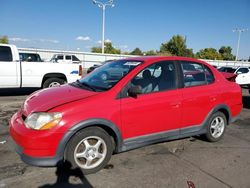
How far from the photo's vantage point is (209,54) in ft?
288

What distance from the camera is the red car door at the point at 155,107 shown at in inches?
151

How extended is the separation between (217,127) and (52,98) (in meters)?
3.33

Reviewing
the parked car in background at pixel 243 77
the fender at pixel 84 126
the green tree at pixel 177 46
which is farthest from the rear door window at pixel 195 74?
the green tree at pixel 177 46

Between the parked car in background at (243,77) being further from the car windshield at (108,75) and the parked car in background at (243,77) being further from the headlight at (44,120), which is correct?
the headlight at (44,120)

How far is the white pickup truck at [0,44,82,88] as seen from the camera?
8.84 meters

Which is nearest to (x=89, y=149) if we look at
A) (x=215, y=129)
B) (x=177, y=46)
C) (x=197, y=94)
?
(x=197, y=94)

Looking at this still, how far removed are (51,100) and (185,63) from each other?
8.10ft

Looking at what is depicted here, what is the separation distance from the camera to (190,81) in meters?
4.65

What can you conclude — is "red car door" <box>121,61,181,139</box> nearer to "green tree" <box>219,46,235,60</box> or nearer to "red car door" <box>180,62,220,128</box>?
"red car door" <box>180,62,220,128</box>

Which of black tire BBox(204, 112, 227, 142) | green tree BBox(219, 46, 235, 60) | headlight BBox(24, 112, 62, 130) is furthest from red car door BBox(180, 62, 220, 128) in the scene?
green tree BBox(219, 46, 235, 60)

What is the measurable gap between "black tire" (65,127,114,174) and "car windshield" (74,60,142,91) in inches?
27.8

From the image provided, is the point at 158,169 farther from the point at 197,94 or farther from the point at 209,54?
the point at 209,54

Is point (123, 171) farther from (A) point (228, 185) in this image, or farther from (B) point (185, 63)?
(B) point (185, 63)

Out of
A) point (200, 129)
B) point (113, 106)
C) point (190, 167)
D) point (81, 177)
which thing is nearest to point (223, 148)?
point (200, 129)
